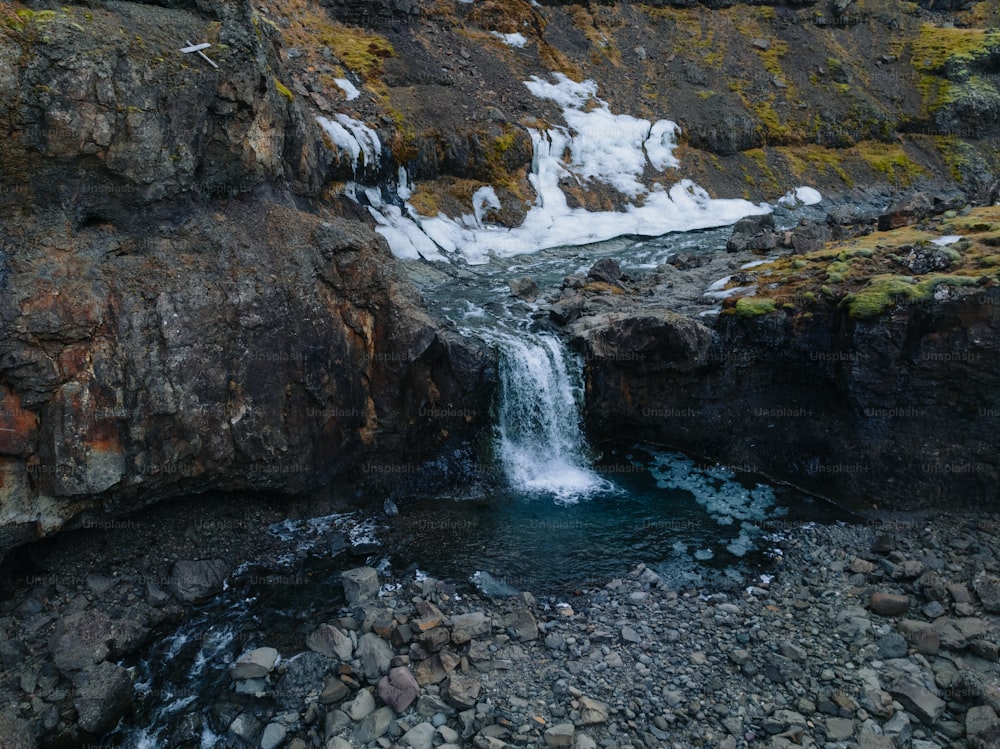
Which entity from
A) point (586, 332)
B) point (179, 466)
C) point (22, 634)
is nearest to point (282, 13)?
point (586, 332)

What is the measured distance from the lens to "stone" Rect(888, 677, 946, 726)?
8445 mm

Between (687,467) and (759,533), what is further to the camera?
(687,467)

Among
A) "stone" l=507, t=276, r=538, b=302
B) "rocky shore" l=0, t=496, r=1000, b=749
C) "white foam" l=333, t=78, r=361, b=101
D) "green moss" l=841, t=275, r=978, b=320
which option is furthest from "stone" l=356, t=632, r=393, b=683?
"white foam" l=333, t=78, r=361, b=101

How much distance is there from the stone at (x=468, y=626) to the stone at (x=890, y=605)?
646 centimetres

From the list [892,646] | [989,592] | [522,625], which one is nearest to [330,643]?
[522,625]

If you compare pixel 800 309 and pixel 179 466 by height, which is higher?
pixel 800 309

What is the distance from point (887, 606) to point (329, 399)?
1090cm

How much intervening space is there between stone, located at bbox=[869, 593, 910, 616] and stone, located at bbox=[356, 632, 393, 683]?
26.4ft

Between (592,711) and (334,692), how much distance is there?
11.9 ft

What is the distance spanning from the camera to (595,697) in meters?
8.98

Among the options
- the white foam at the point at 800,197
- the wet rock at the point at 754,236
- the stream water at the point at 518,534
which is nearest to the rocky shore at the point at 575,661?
the stream water at the point at 518,534

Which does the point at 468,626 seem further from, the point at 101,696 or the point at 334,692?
the point at 101,696

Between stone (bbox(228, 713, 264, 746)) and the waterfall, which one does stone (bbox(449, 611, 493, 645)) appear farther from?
the waterfall

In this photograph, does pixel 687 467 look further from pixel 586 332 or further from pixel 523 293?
pixel 523 293
